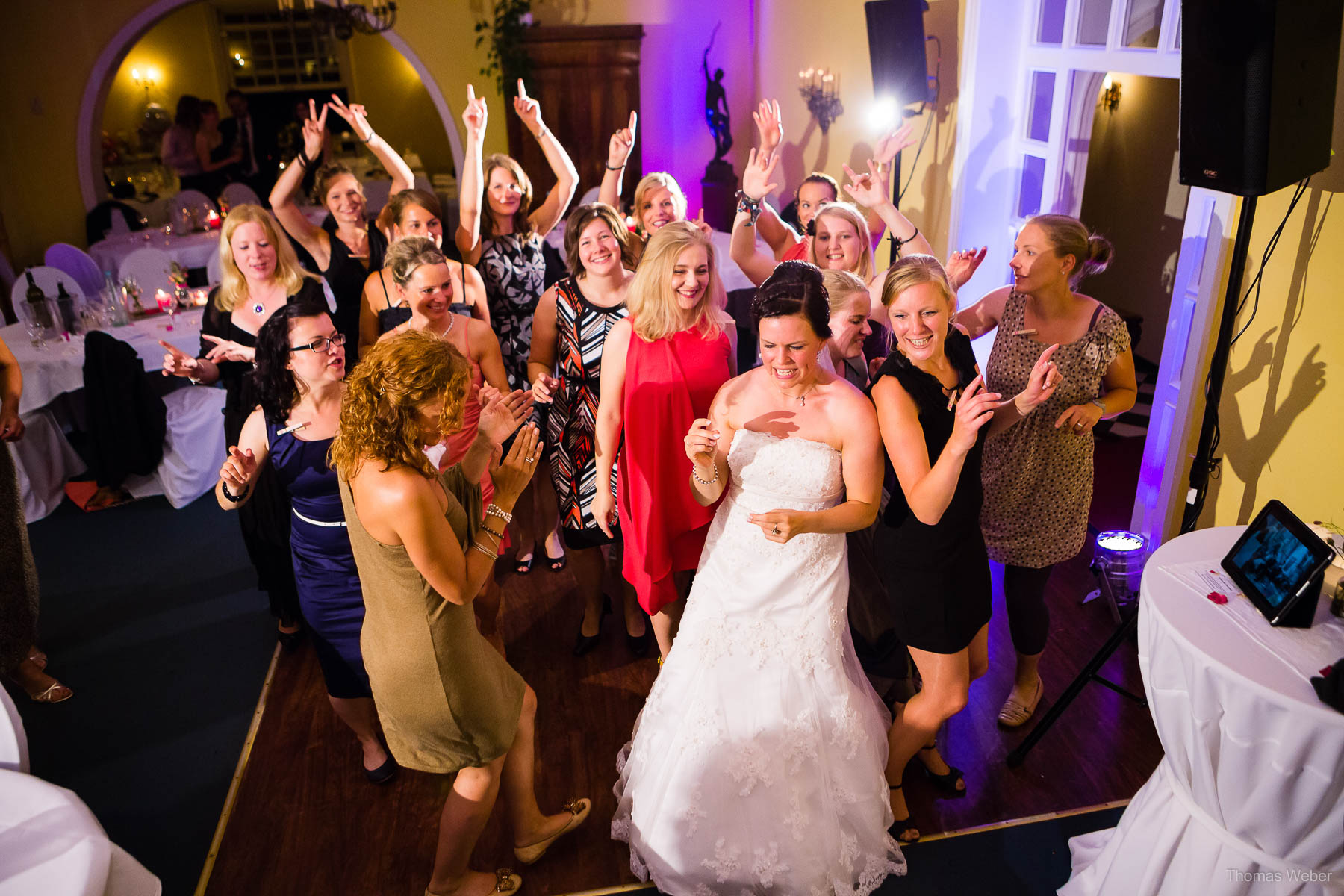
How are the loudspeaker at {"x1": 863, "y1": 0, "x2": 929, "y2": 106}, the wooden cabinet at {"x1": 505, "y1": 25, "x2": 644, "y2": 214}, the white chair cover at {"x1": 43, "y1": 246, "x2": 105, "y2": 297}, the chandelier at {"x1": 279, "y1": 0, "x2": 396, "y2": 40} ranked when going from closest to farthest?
the loudspeaker at {"x1": 863, "y1": 0, "x2": 929, "y2": 106}
the white chair cover at {"x1": 43, "y1": 246, "x2": 105, "y2": 297}
the chandelier at {"x1": 279, "y1": 0, "x2": 396, "y2": 40}
the wooden cabinet at {"x1": 505, "y1": 25, "x2": 644, "y2": 214}

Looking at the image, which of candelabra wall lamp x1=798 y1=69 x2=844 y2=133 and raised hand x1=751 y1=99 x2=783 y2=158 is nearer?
raised hand x1=751 y1=99 x2=783 y2=158

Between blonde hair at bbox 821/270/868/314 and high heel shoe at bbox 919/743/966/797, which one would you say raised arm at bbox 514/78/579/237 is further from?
high heel shoe at bbox 919/743/966/797

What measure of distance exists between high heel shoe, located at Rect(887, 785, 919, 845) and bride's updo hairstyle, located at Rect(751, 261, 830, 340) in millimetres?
1311

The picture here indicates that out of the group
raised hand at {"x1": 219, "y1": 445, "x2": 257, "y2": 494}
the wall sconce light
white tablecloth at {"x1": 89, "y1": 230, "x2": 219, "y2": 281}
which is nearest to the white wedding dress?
raised hand at {"x1": 219, "y1": 445, "x2": 257, "y2": 494}

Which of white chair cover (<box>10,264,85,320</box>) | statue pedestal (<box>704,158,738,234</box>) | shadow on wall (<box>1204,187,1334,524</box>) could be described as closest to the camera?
shadow on wall (<box>1204,187,1334,524</box>)

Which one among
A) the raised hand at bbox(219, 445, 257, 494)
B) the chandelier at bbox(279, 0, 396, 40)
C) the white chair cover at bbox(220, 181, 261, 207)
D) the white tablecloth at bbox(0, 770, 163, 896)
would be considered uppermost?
the chandelier at bbox(279, 0, 396, 40)

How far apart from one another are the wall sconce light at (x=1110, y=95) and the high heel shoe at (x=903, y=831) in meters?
5.73

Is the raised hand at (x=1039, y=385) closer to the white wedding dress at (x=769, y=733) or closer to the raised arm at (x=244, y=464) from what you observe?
the white wedding dress at (x=769, y=733)

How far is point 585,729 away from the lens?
2936 mm

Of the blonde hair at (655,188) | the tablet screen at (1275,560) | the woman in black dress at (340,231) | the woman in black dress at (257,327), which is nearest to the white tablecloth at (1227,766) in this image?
the tablet screen at (1275,560)

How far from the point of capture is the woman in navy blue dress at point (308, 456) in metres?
2.34

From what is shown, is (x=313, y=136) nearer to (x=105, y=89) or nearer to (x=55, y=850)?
(x=55, y=850)

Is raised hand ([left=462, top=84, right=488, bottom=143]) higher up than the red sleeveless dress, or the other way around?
raised hand ([left=462, top=84, right=488, bottom=143])

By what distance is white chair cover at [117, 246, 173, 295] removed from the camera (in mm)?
5422
